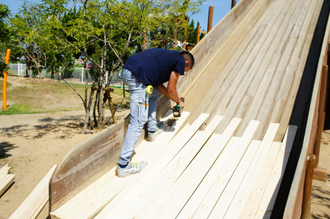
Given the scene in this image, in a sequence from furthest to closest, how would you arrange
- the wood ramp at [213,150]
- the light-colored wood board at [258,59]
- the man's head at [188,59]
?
the light-colored wood board at [258,59], the man's head at [188,59], the wood ramp at [213,150]

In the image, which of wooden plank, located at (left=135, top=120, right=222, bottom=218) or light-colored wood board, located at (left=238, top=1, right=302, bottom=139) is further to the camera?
light-colored wood board, located at (left=238, top=1, right=302, bottom=139)

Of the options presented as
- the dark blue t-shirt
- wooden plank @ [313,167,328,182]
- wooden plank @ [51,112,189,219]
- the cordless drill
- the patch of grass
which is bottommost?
Answer: the patch of grass

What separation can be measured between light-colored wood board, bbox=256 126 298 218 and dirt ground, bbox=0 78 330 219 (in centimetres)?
120

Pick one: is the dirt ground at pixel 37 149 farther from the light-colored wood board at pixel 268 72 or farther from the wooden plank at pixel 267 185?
the light-colored wood board at pixel 268 72

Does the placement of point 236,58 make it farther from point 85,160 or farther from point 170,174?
point 85,160

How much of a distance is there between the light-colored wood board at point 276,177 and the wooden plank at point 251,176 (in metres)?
0.16

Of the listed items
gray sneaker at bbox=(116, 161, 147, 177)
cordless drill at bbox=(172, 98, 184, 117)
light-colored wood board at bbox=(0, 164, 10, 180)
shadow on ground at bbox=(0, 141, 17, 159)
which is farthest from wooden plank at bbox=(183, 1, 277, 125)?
shadow on ground at bbox=(0, 141, 17, 159)

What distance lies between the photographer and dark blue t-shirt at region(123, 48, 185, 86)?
301 centimetres

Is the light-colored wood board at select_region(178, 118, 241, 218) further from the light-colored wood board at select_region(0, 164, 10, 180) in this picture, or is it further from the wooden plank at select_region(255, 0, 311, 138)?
the light-colored wood board at select_region(0, 164, 10, 180)

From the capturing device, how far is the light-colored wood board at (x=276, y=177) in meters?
2.42

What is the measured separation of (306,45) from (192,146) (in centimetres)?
408

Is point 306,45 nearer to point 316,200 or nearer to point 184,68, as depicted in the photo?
point 316,200

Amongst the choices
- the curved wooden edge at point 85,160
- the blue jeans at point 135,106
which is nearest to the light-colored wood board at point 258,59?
the blue jeans at point 135,106

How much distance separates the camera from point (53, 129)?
7.83 meters
